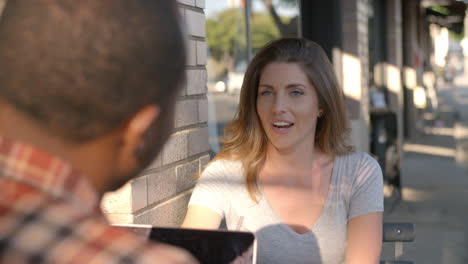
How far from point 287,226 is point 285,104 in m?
0.52

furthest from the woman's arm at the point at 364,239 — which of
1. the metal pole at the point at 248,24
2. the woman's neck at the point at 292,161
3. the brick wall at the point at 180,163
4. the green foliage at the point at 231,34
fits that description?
the metal pole at the point at 248,24

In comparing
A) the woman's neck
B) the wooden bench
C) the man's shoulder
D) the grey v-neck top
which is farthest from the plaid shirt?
the wooden bench

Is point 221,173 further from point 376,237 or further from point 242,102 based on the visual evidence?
point 376,237

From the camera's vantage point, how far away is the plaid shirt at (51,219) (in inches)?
24.8

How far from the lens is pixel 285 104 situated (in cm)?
267

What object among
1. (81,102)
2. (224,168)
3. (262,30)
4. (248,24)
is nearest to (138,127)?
(81,102)

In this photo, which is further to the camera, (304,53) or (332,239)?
(304,53)

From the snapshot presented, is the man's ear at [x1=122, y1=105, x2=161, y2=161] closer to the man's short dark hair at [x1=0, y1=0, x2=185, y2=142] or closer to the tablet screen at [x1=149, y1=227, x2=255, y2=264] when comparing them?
the man's short dark hair at [x1=0, y1=0, x2=185, y2=142]

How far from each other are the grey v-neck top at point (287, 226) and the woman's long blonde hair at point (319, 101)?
85 millimetres

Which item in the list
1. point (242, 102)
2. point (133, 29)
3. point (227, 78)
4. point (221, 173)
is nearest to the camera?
point (133, 29)

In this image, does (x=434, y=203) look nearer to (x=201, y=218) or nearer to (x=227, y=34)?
(x=227, y=34)

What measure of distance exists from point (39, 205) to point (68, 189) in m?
0.05

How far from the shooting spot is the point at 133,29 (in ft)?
2.45

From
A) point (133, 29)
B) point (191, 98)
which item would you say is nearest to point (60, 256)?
point (133, 29)
